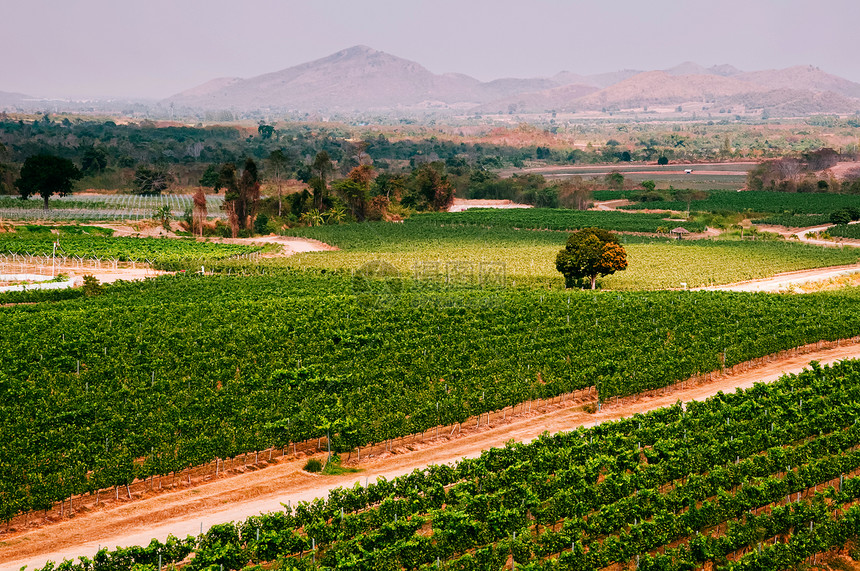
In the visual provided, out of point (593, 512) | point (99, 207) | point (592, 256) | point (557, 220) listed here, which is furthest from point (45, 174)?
point (593, 512)

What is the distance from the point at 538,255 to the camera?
76375 mm

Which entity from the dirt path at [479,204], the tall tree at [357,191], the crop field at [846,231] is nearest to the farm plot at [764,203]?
the crop field at [846,231]

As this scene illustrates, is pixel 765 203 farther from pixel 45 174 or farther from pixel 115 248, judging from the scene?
pixel 45 174

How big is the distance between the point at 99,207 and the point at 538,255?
196 feet

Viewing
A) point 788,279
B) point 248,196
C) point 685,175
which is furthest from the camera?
point 685,175

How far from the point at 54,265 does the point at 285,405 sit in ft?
133

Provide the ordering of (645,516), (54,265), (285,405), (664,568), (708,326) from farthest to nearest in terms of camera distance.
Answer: (54,265), (708,326), (285,405), (645,516), (664,568)

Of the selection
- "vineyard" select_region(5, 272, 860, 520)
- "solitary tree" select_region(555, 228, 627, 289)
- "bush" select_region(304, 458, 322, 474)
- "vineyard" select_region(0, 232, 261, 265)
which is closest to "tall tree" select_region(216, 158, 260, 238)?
"vineyard" select_region(0, 232, 261, 265)

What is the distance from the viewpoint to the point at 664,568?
2033 cm

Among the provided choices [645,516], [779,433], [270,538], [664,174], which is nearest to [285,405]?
[270,538]

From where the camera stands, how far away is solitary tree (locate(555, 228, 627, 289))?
181ft

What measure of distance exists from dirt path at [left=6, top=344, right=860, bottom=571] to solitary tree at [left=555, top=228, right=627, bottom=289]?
20.0 meters

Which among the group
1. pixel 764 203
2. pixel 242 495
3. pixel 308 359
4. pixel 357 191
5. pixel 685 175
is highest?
pixel 357 191

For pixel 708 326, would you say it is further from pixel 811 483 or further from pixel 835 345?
pixel 811 483
